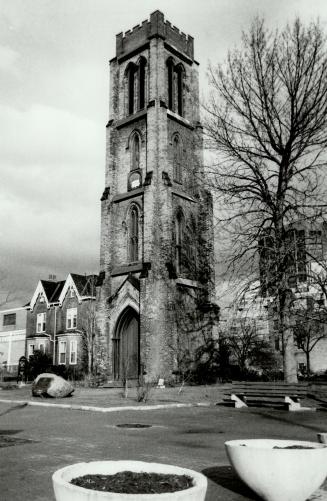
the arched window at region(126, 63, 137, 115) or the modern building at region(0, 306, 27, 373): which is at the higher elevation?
the arched window at region(126, 63, 137, 115)

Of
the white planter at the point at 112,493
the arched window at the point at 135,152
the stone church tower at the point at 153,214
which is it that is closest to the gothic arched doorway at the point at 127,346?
the stone church tower at the point at 153,214

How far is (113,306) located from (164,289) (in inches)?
148

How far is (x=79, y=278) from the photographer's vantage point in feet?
152

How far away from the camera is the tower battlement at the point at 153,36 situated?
32.1m

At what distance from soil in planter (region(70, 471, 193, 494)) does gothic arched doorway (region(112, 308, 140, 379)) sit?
81.0ft

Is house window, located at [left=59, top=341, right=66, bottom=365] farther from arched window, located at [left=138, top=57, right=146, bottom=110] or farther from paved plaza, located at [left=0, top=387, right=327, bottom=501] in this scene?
paved plaza, located at [left=0, top=387, right=327, bottom=501]

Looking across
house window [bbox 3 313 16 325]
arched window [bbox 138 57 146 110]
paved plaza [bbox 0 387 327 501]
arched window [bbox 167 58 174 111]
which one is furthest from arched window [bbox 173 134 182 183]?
house window [bbox 3 313 16 325]

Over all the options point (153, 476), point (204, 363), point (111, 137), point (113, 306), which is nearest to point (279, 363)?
point (204, 363)

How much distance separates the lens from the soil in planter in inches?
138

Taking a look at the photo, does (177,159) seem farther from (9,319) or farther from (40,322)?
(9,319)

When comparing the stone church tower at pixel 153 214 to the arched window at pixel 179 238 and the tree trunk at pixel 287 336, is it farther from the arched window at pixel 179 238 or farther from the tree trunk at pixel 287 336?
the tree trunk at pixel 287 336

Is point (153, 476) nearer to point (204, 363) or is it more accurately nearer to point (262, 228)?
point (262, 228)

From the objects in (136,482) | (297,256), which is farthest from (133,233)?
(136,482)

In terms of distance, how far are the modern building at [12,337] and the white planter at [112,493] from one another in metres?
49.8
